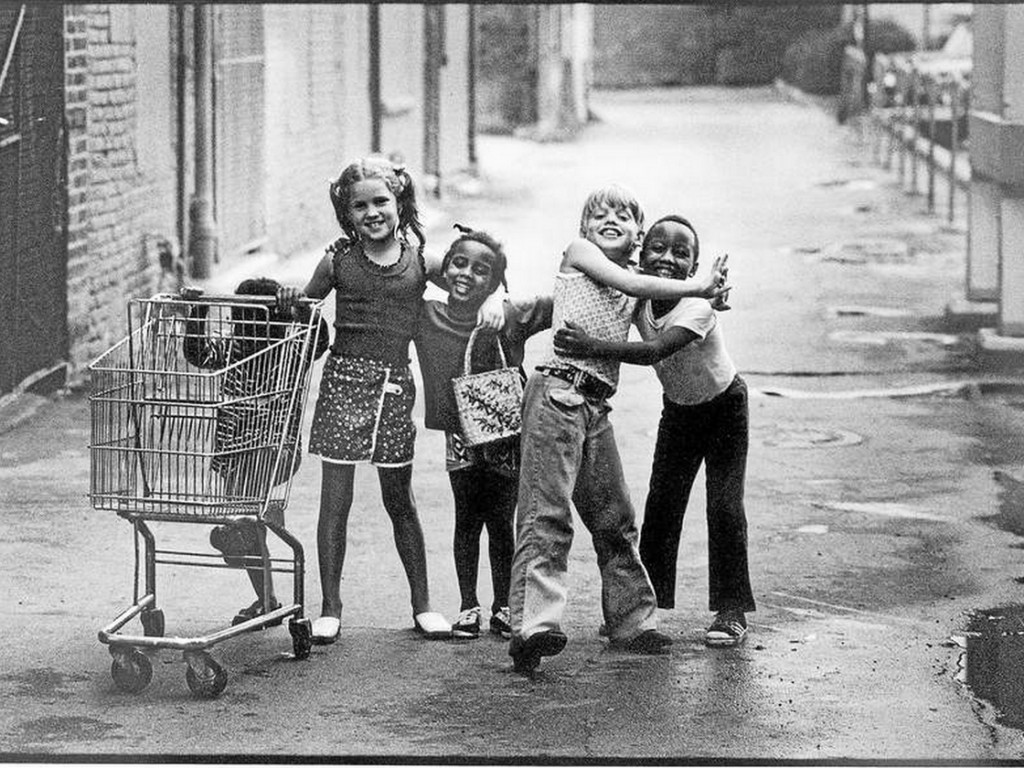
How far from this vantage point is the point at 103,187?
10320 mm

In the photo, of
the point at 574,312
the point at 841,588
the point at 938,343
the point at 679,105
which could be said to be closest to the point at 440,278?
the point at 574,312

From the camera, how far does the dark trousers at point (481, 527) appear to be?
20.0ft

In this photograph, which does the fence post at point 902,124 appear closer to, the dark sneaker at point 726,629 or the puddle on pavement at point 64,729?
the dark sneaker at point 726,629

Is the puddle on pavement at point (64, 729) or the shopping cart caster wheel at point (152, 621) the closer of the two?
the puddle on pavement at point (64, 729)

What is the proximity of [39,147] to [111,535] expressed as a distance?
2.87 metres

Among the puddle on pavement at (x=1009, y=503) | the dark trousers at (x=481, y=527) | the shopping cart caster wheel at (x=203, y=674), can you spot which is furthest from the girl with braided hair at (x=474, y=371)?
the puddle on pavement at (x=1009, y=503)

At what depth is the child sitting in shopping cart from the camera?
5.68 metres

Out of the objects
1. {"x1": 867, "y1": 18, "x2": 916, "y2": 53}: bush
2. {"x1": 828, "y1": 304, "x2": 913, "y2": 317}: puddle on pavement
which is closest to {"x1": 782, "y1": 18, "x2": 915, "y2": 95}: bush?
{"x1": 867, "y1": 18, "x2": 916, "y2": 53}: bush

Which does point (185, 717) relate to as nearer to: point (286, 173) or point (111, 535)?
point (111, 535)

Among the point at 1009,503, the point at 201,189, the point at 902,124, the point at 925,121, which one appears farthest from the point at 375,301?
the point at 925,121

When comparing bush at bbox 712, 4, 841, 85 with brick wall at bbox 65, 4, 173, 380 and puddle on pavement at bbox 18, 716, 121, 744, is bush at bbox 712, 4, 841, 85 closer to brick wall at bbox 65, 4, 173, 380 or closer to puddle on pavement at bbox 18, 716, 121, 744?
brick wall at bbox 65, 4, 173, 380

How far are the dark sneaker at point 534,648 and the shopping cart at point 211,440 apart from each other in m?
0.59

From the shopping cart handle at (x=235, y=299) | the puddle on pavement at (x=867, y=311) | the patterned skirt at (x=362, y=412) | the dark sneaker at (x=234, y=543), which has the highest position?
the shopping cart handle at (x=235, y=299)

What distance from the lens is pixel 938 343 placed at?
11945 millimetres
